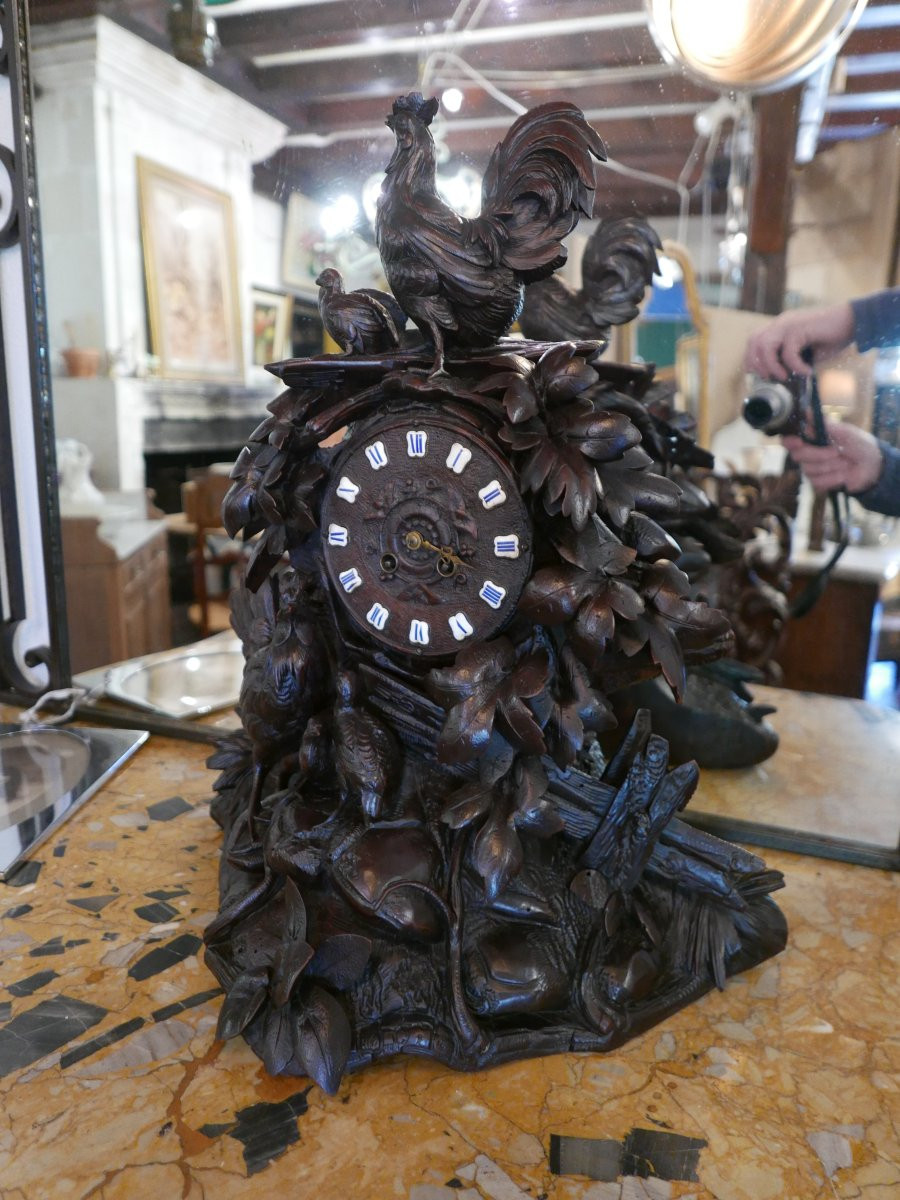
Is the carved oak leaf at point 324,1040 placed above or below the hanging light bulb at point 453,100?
below

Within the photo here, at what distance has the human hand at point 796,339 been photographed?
1.28 metres

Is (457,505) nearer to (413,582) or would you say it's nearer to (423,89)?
(413,582)

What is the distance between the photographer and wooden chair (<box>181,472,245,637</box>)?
1801 millimetres

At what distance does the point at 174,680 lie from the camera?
5.98 ft

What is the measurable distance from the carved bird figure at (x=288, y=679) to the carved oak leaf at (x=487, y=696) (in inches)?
7.0

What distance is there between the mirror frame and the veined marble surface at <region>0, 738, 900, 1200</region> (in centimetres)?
83

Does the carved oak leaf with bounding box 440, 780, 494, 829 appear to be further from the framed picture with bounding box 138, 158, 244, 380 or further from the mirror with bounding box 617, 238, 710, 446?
the framed picture with bounding box 138, 158, 244, 380

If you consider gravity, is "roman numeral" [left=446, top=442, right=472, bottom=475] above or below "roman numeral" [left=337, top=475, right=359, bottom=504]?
above

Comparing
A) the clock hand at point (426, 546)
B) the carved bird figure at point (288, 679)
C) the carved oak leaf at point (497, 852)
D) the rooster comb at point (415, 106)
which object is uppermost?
the rooster comb at point (415, 106)

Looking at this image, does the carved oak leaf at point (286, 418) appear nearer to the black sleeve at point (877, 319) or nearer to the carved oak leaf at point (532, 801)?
the carved oak leaf at point (532, 801)

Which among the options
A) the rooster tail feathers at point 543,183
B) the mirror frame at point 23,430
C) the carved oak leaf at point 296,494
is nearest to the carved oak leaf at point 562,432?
the rooster tail feathers at point 543,183

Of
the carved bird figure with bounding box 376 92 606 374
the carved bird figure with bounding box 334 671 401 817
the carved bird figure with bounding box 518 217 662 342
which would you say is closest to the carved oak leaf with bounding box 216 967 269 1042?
the carved bird figure with bounding box 334 671 401 817

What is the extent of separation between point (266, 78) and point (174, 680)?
110 cm

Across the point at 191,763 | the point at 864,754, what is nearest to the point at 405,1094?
the point at 191,763
